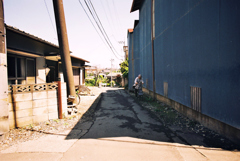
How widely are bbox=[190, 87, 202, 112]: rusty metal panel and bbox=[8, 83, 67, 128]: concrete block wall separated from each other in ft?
16.5

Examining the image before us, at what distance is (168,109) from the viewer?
6.95m

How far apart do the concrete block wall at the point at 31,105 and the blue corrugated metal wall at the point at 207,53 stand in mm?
5129

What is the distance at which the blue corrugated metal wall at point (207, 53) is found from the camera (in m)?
3.13

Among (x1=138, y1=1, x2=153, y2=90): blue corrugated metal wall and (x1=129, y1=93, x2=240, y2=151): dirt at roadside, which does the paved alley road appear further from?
(x1=138, y1=1, x2=153, y2=90): blue corrugated metal wall

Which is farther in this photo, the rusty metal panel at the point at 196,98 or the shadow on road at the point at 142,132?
the rusty metal panel at the point at 196,98

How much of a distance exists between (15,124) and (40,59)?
4634mm

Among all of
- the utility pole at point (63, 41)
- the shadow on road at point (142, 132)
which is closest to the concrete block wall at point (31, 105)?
the utility pole at point (63, 41)

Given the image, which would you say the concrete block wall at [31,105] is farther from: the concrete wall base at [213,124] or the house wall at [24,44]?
the concrete wall base at [213,124]

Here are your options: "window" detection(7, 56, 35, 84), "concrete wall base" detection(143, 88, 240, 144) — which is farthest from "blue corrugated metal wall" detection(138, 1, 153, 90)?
"window" detection(7, 56, 35, 84)

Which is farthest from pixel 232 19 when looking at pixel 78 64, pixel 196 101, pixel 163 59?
pixel 78 64

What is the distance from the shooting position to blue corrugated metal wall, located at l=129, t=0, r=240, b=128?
10.3ft

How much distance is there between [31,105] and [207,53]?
5.79 m

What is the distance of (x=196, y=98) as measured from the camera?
4.68m

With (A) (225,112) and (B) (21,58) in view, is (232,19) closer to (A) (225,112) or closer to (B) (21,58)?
(A) (225,112)
